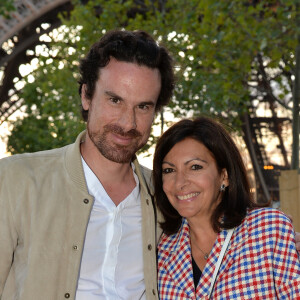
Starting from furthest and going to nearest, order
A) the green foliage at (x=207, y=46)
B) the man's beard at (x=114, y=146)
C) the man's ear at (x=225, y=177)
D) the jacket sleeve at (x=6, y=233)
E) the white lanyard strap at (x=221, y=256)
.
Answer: the green foliage at (x=207, y=46), the man's ear at (x=225, y=177), the man's beard at (x=114, y=146), the white lanyard strap at (x=221, y=256), the jacket sleeve at (x=6, y=233)

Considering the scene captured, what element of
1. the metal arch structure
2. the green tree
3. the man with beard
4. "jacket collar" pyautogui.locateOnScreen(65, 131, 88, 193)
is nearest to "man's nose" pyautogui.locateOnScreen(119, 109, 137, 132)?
the man with beard

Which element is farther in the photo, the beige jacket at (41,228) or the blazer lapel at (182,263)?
the blazer lapel at (182,263)

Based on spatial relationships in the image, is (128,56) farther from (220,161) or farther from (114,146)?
(220,161)

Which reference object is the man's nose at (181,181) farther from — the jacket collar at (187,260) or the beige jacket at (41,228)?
the beige jacket at (41,228)

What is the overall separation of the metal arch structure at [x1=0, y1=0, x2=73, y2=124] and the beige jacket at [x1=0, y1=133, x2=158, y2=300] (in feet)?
65.3

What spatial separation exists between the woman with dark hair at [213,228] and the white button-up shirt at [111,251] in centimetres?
27

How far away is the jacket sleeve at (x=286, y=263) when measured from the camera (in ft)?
12.2

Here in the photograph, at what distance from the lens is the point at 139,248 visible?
4098 millimetres

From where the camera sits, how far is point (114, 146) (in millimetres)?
4047

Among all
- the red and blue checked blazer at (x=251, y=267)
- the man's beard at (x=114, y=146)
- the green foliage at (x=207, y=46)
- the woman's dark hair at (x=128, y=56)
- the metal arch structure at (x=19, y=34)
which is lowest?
the red and blue checked blazer at (x=251, y=267)

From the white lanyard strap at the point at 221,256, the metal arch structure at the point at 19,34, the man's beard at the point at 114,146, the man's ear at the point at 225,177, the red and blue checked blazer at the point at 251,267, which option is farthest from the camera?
the metal arch structure at the point at 19,34

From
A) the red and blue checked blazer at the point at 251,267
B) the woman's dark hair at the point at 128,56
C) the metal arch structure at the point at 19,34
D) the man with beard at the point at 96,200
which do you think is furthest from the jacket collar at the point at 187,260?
the metal arch structure at the point at 19,34

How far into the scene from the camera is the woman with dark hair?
3812 millimetres

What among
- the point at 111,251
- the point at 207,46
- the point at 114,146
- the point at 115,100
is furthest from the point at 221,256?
the point at 207,46
